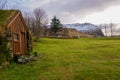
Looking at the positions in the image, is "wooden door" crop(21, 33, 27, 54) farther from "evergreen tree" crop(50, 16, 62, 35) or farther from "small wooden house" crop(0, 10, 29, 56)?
"evergreen tree" crop(50, 16, 62, 35)

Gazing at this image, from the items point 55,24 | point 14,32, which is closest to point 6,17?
point 14,32

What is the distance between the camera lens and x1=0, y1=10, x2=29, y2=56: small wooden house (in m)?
19.8

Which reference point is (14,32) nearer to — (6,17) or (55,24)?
(6,17)

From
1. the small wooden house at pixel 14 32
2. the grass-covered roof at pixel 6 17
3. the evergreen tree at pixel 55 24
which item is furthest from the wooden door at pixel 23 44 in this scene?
the evergreen tree at pixel 55 24

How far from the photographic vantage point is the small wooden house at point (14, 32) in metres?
19.8

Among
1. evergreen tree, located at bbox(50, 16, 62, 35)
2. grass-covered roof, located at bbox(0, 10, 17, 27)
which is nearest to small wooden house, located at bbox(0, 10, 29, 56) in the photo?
grass-covered roof, located at bbox(0, 10, 17, 27)

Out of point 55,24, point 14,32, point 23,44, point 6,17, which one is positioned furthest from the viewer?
point 55,24

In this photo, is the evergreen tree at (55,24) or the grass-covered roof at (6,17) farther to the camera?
the evergreen tree at (55,24)

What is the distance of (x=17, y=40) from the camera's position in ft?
74.8

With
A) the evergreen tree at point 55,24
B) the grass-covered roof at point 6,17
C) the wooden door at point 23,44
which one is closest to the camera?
the grass-covered roof at point 6,17

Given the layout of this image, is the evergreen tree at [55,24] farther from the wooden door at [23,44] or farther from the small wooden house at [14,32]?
the wooden door at [23,44]

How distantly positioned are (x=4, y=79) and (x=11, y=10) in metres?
8.73

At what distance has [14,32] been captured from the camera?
2195cm

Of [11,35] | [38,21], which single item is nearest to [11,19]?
[11,35]
